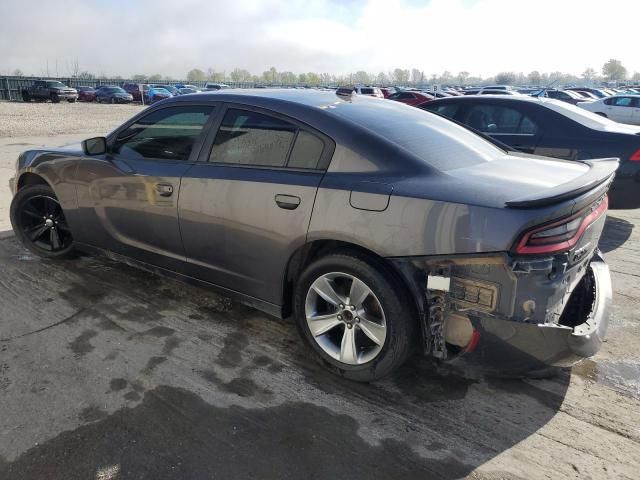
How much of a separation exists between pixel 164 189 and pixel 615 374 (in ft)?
10.4

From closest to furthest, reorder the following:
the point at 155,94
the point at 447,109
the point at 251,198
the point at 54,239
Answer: the point at 251,198
the point at 54,239
the point at 447,109
the point at 155,94

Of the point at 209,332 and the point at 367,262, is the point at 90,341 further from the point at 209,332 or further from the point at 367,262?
the point at 367,262

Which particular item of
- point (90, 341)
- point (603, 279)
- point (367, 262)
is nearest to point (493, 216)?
point (367, 262)

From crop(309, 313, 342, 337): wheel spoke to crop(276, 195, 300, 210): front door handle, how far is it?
66 cm

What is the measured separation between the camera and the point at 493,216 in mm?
2227

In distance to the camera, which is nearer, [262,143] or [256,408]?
[256,408]

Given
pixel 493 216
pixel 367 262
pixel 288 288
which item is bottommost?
pixel 288 288

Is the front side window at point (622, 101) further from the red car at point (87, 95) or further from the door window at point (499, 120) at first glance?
the red car at point (87, 95)

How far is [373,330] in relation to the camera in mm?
2668

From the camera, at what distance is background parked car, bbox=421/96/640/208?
5531 mm

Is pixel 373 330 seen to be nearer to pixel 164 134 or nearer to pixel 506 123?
pixel 164 134

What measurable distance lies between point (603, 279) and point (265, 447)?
216 centimetres

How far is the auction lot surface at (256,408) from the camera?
224 cm

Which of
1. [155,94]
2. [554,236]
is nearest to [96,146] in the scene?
[554,236]
